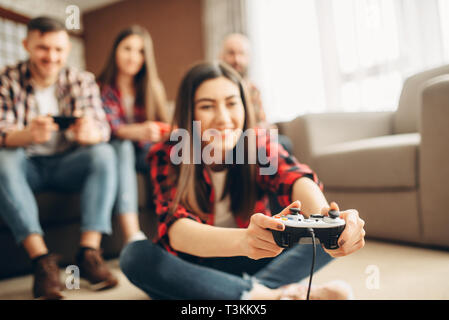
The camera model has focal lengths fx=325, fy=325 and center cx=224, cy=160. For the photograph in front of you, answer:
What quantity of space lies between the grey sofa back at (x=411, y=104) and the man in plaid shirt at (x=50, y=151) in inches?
30.1

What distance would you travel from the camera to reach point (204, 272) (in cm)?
56

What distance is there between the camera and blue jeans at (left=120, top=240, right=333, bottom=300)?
543mm

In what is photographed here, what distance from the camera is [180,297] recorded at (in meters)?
0.57

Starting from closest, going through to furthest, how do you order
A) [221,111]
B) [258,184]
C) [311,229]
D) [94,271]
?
[311,229] → [221,111] → [258,184] → [94,271]

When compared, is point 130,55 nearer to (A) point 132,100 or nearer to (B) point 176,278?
(A) point 132,100

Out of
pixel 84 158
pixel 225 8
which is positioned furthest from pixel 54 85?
pixel 225 8

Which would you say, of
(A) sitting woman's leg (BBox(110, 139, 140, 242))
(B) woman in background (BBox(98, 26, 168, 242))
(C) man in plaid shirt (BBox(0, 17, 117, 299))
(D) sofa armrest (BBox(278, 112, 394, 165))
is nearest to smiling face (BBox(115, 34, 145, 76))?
(B) woman in background (BBox(98, 26, 168, 242))

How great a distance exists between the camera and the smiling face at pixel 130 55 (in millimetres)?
1164

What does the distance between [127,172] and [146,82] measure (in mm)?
371

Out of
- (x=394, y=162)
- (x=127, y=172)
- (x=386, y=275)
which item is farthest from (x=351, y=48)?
(x=386, y=275)

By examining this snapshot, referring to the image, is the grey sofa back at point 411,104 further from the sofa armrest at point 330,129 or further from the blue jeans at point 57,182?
the blue jeans at point 57,182

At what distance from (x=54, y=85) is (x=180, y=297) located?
68 cm

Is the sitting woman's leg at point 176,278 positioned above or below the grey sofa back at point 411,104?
below

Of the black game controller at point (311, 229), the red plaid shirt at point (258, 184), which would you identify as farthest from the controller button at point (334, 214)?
the red plaid shirt at point (258, 184)
